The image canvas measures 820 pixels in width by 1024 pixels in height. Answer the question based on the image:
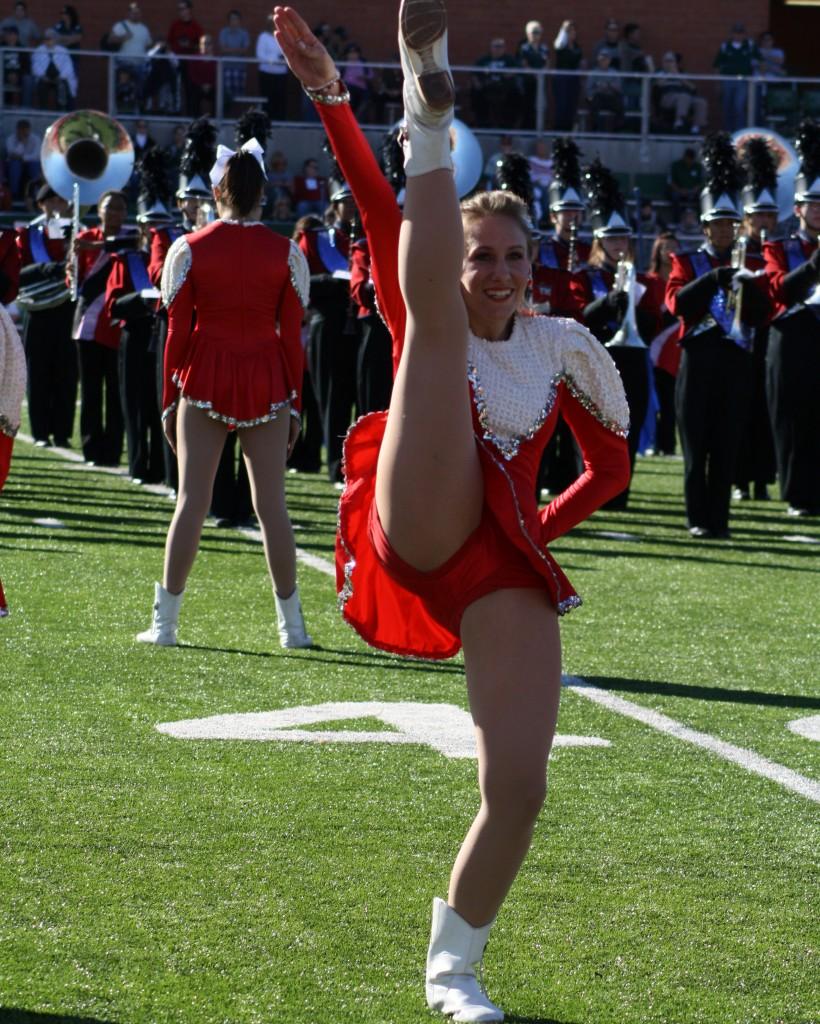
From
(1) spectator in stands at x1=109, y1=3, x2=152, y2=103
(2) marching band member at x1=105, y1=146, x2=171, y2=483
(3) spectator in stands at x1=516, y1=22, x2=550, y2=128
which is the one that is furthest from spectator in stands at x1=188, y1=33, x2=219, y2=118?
(2) marching band member at x1=105, y1=146, x2=171, y2=483

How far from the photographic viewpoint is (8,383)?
446cm

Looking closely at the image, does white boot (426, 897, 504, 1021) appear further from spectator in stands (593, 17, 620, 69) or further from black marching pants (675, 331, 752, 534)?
spectator in stands (593, 17, 620, 69)

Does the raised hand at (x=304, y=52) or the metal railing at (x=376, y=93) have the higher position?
the metal railing at (x=376, y=93)

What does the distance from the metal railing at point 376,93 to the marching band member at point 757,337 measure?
922 cm

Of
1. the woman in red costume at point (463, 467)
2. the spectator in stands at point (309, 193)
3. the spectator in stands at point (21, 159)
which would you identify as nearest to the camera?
the woman in red costume at point (463, 467)

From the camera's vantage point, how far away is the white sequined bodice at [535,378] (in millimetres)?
3361

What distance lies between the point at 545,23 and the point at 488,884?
25.2 metres

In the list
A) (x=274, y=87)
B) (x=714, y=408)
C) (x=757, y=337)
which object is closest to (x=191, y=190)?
(x=714, y=408)

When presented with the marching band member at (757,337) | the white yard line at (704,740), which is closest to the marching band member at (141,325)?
the marching band member at (757,337)

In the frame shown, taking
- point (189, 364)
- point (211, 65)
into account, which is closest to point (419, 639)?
point (189, 364)

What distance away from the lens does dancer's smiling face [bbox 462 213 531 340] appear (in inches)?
130

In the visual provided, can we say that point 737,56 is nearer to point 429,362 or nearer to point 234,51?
point 234,51

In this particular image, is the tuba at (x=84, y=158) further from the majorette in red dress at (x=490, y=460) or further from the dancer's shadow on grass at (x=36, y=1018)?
the dancer's shadow on grass at (x=36, y=1018)

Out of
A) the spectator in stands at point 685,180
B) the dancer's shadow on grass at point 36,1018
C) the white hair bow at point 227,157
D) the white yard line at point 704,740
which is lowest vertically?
the white yard line at point 704,740
